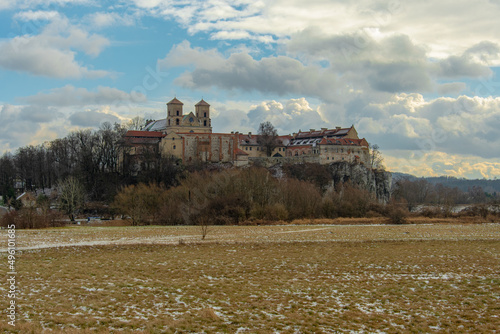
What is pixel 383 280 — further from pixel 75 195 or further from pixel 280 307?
pixel 75 195

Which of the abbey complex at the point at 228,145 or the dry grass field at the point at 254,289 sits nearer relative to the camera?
the dry grass field at the point at 254,289

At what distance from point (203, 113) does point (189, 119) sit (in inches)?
239

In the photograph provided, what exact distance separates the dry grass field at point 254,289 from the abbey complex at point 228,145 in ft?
231

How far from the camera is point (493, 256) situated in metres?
24.7

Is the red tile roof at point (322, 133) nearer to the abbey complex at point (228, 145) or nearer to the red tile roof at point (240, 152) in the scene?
the abbey complex at point (228, 145)

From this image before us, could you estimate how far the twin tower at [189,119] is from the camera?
10919cm

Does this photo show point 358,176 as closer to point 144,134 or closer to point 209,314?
point 144,134

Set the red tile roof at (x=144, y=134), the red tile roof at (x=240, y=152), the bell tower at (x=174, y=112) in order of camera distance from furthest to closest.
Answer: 1. the bell tower at (x=174, y=112)
2. the red tile roof at (x=144, y=134)
3. the red tile roof at (x=240, y=152)

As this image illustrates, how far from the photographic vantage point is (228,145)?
102500 mm

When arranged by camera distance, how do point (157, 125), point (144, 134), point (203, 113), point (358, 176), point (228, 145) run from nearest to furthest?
point (358, 176) → point (144, 134) → point (228, 145) → point (203, 113) → point (157, 125)

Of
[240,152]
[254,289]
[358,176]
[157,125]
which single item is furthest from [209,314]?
[157,125]

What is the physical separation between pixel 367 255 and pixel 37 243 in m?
19.6

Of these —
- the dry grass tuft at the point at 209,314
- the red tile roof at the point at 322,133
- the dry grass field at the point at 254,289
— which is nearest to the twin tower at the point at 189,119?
the red tile roof at the point at 322,133

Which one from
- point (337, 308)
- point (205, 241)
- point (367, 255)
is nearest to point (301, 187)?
point (205, 241)
